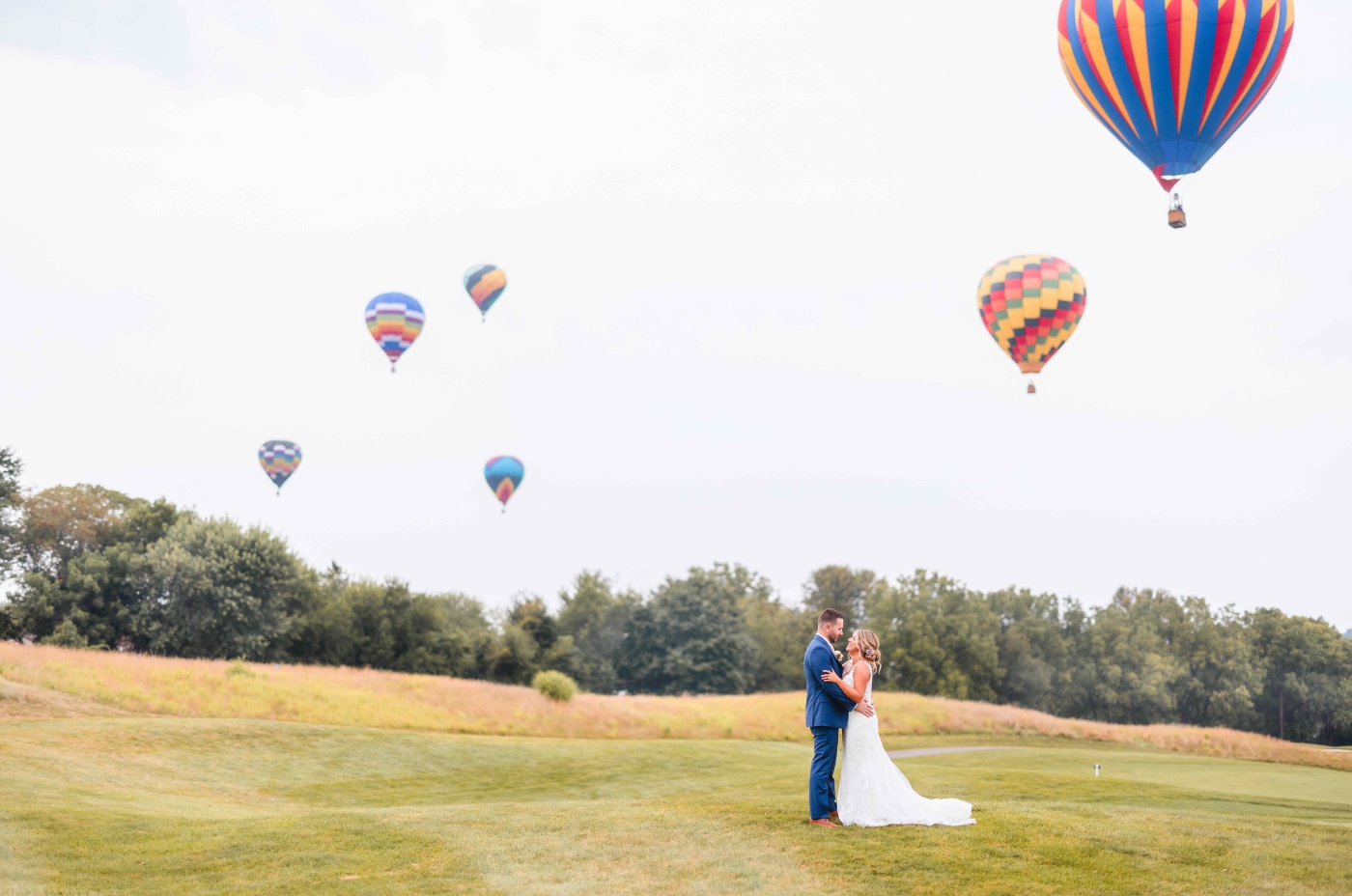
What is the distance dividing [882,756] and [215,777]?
15.3 meters

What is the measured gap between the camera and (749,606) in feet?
307

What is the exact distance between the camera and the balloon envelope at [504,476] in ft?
201

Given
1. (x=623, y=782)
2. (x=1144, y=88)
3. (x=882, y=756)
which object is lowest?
(x=623, y=782)

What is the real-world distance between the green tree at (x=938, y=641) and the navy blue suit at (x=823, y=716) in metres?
69.2

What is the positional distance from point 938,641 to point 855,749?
74197mm

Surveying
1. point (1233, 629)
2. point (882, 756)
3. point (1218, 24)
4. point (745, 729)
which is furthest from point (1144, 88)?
point (1233, 629)

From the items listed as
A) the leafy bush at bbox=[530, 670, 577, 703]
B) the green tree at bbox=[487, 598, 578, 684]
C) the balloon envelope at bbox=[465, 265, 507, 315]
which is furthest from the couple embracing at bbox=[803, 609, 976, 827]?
the green tree at bbox=[487, 598, 578, 684]

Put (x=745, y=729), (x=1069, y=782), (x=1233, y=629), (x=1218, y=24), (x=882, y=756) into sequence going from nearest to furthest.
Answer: (x=882, y=756)
(x=1069, y=782)
(x=1218, y=24)
(x=745, y=729)
(x=1233, y=629)

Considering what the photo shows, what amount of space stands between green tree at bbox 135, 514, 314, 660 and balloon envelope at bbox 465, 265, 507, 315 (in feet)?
55.5

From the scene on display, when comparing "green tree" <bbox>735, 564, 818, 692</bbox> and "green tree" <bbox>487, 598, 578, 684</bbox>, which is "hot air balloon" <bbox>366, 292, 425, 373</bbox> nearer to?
"green tree" <bbox>487, 598, 578, 684</bbox>

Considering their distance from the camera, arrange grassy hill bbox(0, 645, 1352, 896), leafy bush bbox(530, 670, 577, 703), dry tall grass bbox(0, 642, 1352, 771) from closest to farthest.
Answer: grassy hill bbox(0, 645, 1352, 896)
dry tall grass bbox(0, 642, 1352, 771)
leafy bush bbox(530, 670, 577, 703)

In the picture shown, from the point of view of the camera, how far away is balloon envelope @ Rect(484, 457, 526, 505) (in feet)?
201

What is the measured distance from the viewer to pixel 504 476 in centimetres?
6109

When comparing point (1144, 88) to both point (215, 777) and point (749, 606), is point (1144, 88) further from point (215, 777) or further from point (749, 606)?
point (749, 606)
